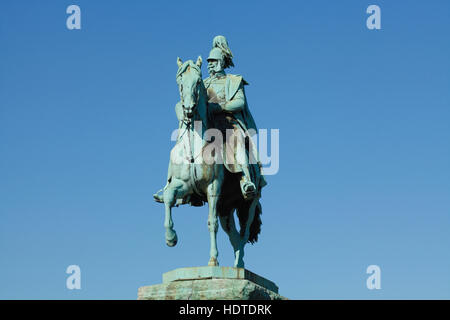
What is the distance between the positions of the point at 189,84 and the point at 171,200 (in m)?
2.56

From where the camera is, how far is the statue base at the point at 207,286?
2100cm

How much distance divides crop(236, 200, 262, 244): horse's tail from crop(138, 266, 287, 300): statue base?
2651 mm

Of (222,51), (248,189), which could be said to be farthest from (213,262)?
(222,51)

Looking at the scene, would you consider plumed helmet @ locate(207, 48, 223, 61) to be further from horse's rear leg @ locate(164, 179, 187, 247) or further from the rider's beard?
horse's rear leg @ locate(164, 179, 187, 247)

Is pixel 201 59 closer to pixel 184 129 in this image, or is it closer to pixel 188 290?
pixel 184 129

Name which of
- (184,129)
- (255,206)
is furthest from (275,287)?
(184,129)

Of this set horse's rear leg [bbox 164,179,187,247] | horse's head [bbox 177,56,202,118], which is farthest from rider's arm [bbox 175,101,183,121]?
horse's rear leg [bbox 164,179,187,247]

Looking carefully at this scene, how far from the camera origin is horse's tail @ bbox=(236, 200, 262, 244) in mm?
24406

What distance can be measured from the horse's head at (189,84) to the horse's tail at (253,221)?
3.25 meters

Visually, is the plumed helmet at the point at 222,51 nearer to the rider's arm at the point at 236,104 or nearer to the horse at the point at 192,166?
the rider's arm at the point at 236,104

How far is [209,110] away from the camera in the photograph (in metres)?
23.5

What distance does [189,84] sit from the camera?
22031 millimetres
